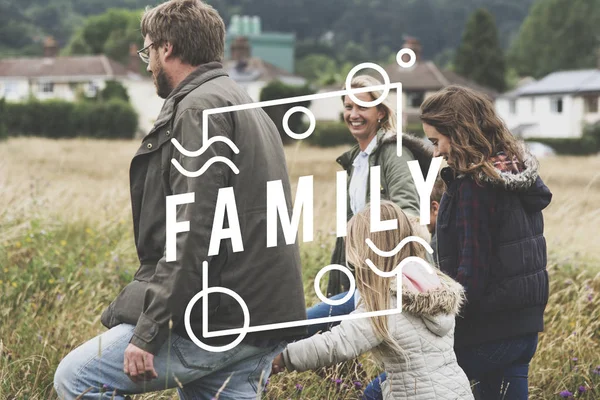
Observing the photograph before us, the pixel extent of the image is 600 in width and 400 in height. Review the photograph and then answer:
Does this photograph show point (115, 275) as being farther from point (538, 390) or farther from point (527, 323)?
point (527, 323)

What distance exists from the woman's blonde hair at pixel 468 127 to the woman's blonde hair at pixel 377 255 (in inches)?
13.8

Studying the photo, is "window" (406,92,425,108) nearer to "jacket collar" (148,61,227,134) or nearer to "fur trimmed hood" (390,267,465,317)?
"fur trimmed hood" (390,267,465,317)

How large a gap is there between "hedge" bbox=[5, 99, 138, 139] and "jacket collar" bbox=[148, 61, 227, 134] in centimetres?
4500

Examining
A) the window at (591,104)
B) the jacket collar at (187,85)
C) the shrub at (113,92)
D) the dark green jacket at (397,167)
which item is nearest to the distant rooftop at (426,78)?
the window at (591,104)

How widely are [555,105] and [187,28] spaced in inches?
2891

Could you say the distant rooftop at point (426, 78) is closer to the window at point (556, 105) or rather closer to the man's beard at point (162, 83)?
the window at point (556, 105)

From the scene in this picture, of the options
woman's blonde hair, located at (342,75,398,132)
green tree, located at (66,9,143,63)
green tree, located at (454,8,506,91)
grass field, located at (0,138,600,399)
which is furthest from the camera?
green tree, located at (66,9,143,63)

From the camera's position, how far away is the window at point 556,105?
7219 centimetres

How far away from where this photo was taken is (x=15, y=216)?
23.0 feet

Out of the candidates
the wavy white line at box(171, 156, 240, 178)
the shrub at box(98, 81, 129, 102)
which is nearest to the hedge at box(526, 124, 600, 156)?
the shrub at box(98, 81, 129, 102)

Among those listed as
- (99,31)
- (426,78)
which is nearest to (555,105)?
(426,78)

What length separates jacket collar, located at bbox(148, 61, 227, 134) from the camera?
275 cm

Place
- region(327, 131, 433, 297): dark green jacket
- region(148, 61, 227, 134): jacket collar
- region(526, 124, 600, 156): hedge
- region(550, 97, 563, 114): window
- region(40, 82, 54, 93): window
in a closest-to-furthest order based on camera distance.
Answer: region(148, 61, 227, 134): jacket collar → region(327, 131, 433, 297): dark green jacket → region(526, 124, 600, 156): hedge → region(550, 97, 563, 114): window → region(40, 82, 54, 93): window

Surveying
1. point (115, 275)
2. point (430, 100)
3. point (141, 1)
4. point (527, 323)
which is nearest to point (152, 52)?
point (430, 100)
